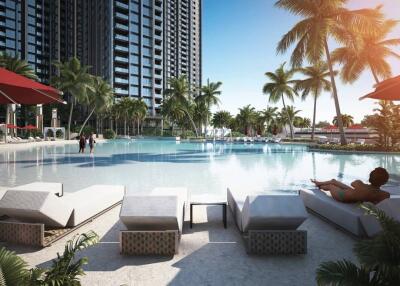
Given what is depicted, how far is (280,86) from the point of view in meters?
48.1

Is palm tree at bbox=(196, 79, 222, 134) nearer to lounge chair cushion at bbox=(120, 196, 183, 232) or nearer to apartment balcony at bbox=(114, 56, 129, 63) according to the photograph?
apartment balcony at bbox=(114, 56, 129, 63)

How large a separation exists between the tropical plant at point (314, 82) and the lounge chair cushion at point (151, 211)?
4132 cm

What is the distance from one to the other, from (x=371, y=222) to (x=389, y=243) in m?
2.53

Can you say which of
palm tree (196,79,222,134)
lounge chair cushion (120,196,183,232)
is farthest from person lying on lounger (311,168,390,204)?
palm tree (196,79,222,134)

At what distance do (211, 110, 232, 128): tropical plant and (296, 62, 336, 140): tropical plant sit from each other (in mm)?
46213

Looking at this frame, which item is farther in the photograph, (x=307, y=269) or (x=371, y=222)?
(x=371, y=222)

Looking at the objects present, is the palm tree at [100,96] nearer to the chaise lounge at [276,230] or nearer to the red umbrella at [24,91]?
the red umbrella at [24,91]

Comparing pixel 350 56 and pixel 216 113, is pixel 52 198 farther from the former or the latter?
pixel 216 113

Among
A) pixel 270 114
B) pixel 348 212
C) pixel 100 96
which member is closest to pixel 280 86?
pixel 100 96

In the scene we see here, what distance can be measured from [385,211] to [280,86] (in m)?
46.2

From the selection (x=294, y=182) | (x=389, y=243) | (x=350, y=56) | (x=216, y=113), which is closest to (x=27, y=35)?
(x=216, y=113)

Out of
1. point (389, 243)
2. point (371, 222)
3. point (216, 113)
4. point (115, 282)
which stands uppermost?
point (216, 113)

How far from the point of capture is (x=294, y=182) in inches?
446

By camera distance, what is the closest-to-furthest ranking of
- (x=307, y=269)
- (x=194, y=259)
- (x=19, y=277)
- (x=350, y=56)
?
1. (x=19, y=277)
2. (x=307, y=269)
3. (x=194, y=259)
4. (x=350, y=56)
